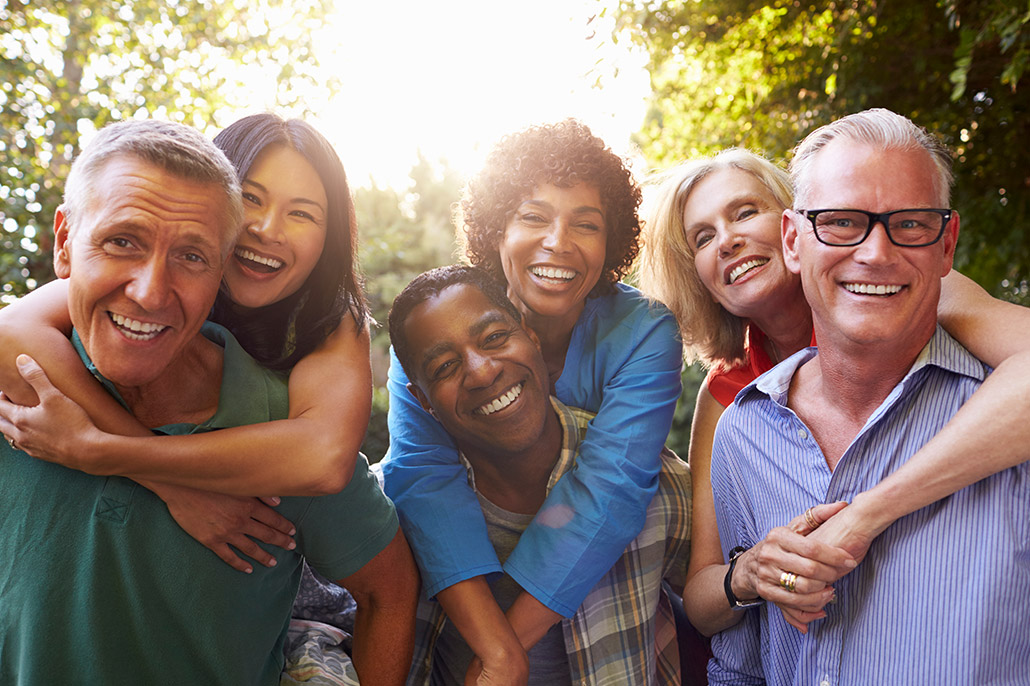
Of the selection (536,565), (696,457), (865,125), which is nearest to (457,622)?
(536,565)

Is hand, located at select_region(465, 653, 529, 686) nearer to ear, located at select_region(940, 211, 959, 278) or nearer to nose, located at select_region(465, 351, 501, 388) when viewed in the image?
nose, located at select_region(465, 351, 501, 388)

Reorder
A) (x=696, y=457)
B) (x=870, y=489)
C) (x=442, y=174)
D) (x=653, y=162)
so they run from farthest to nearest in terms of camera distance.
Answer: (x=442, y=174) < (x=653, y=162) < (x=696, y=457) < (x=870, y=489)

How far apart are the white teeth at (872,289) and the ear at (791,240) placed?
0.19 m

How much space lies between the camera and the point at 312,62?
19.8 feet

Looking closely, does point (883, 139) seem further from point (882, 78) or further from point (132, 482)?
point (882, 78)

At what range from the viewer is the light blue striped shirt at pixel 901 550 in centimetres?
197

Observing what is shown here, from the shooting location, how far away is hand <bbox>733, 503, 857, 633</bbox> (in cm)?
206

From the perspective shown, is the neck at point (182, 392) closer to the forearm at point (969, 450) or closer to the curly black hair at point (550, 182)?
the curly black hair at point (550, 182)

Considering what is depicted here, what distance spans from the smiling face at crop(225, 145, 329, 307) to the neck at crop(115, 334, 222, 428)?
228 millimetres

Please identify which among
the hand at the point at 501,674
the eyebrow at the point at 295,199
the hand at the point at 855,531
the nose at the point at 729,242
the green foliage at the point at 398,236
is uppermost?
the green foliage at the point at 398,236

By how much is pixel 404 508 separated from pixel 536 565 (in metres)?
0.48

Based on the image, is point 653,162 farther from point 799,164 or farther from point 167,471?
point 167,471

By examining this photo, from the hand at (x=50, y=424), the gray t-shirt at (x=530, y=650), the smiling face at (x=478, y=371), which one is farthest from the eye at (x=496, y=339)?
the hand at (x=50, y=424)

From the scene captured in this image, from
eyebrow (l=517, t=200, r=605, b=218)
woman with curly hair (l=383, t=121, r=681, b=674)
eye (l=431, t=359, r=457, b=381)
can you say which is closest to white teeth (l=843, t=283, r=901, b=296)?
woman with curly hair (l=383, t=121, r=681, b=674)
